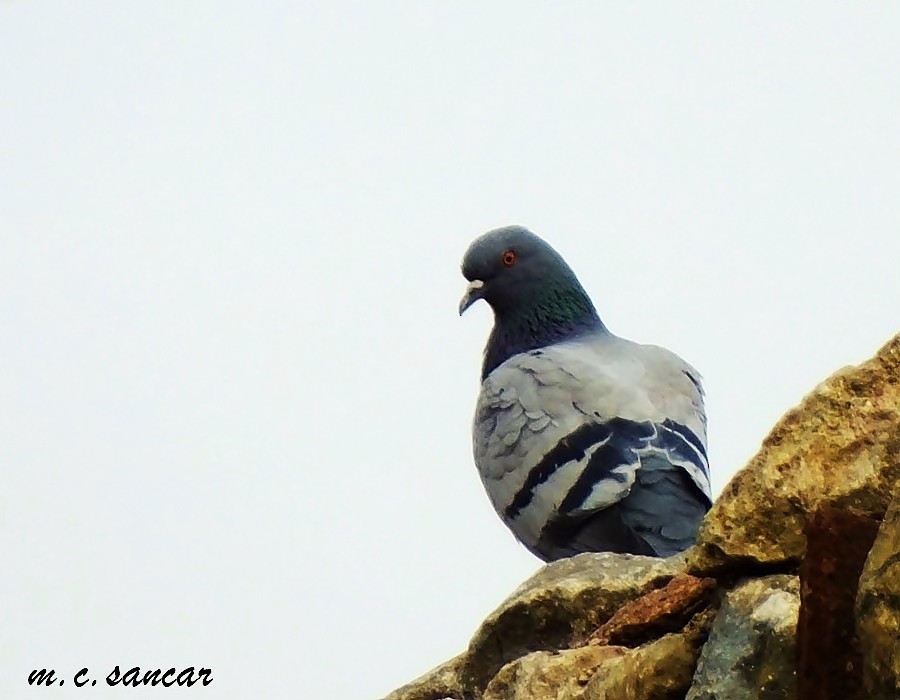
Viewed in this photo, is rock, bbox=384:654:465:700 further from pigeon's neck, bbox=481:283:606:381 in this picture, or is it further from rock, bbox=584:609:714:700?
pigeon's neck, bbox=481:283:606:381

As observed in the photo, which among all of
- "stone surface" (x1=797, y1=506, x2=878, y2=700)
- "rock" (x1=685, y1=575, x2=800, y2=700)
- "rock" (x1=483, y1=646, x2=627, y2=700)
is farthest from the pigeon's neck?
"stone surface" (x1=797, y1=506, x2=878, y2=700)

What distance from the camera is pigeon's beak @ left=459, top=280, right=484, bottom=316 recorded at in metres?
7.60

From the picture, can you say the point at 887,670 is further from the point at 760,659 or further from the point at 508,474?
the point at 508,474

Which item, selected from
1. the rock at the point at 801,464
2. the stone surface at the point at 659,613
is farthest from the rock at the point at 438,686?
the rock at the point at 801,464

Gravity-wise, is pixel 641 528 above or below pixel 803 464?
below

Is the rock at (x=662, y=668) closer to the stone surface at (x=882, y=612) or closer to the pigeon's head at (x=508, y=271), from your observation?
the stone surface at (x=882, y=612)

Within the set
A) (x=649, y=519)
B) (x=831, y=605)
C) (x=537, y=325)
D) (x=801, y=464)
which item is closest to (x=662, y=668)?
(x=801, y=464)

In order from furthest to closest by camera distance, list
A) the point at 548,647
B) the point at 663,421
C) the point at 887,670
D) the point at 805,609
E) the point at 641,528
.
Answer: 1. the point at 663,421
2. the point at 641,528
3. the point at 548,647
4. the point at 805,609
5. the point at 887,670

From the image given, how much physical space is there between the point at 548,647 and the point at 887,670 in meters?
1.77

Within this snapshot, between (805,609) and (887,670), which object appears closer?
(887,670)

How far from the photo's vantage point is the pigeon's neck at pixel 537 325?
7.55 m

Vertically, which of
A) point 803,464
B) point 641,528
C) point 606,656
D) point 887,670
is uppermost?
point 803,464

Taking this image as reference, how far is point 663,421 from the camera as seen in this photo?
6.17 m

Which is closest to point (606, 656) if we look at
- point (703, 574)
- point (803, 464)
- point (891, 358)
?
point (703, 574)
